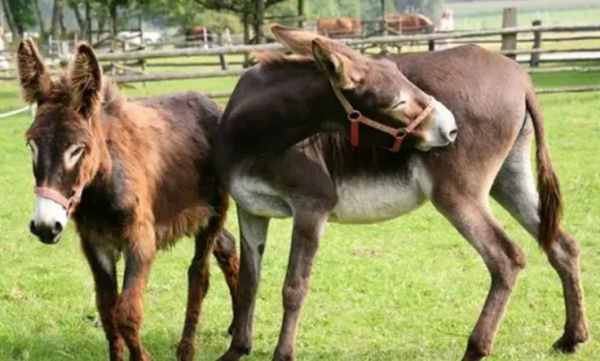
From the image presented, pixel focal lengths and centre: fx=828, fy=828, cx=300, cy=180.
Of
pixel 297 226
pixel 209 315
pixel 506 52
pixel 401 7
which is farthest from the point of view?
pixel 401 7

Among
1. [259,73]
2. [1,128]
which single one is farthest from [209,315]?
[1,128]

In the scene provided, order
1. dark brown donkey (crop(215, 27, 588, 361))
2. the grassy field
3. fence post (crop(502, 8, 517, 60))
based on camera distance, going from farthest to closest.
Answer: the grassy field → fence post (crop(502, 8, 517, 60)) → dark brown donkey (crop(215, 27, 588, 361))

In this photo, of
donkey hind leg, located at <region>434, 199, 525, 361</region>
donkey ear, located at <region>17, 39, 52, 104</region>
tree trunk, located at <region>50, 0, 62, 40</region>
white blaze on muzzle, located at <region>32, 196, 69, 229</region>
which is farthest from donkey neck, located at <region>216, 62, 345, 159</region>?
tree trunk, located at <region>50, 0, 62, 40</region>

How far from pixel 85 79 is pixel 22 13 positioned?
1705 inches

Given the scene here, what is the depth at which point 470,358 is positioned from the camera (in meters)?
4.60

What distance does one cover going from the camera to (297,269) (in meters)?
4.57

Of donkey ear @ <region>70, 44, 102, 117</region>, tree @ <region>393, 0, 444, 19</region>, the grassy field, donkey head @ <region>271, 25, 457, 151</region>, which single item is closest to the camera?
donkey ear @ <region>70, 44, 102, 117</region>

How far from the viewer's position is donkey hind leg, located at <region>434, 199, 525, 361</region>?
177 inches

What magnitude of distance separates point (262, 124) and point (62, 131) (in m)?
1.16

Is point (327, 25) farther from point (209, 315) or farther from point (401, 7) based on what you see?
point (401, 7)

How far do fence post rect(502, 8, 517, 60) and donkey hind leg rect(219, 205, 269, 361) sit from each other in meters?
12.9

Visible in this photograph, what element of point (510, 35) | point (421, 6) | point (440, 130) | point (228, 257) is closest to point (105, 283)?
point (228, 257)

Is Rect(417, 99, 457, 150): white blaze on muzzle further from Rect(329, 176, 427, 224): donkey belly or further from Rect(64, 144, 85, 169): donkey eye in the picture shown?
Rect(64, 144, 85, 169): donkey eye

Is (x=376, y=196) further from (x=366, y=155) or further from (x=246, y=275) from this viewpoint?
(x=246, y=275)
